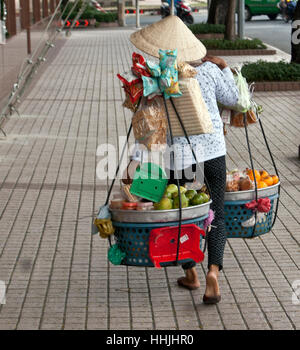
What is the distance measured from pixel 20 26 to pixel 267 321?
38.3ft

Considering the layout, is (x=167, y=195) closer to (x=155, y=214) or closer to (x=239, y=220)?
(x=155, y=214)

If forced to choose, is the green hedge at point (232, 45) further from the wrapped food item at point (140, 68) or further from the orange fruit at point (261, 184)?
the wrapped food item at point (140, 68)

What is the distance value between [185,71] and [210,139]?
1.52 ft

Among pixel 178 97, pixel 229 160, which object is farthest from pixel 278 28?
pixel 178 97

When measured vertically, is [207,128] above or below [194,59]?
below

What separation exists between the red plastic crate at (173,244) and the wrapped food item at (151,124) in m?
0.47

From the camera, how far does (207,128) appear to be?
4.55 m

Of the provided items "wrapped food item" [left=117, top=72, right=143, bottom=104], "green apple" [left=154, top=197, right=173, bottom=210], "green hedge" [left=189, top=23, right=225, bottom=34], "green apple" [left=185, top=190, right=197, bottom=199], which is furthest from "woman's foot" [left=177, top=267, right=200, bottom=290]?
"green hedge" [left=189, top=23, right=225, bottom=34]

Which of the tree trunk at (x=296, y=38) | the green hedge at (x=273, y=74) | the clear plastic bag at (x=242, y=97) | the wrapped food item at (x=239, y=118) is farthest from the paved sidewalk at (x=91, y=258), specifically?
the tree trunk at (x=296, y=38)

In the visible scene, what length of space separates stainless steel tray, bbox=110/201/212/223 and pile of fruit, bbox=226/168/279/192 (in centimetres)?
58

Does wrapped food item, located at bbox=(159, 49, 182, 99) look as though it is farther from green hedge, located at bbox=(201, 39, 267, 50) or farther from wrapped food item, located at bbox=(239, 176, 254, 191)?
green hedge, located at bbox=(201, 39, 267, 50)

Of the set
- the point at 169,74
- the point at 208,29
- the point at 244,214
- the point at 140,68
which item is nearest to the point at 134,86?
the point at 140,68

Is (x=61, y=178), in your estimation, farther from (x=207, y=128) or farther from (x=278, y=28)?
Answer: (x=278, y=28)

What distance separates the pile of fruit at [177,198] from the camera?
4.50 m
